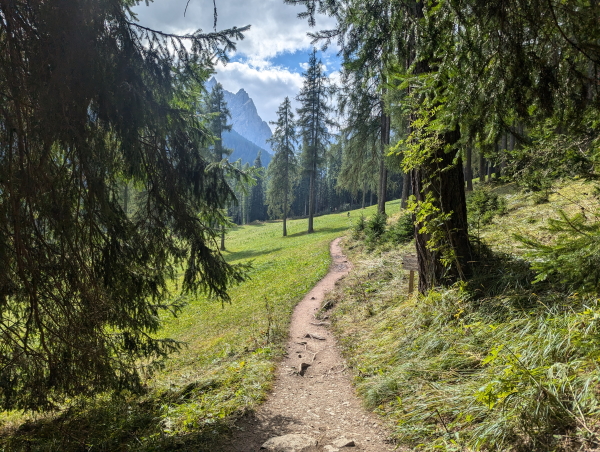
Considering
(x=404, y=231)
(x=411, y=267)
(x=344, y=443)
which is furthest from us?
(x=404, y=231)

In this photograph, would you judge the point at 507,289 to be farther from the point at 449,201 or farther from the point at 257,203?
the point at 257,203

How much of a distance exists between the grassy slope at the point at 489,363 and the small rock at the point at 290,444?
2.93 feet

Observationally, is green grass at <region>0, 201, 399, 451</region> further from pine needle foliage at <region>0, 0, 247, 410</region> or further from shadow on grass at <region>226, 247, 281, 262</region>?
shadow on grass at <region>226, 247, 281, 262</region>

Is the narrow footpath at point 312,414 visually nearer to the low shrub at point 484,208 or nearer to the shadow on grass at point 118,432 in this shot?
the shadow on grass at point 118,432

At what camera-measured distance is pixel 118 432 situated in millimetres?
4215

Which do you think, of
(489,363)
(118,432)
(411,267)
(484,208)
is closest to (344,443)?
(489,363)

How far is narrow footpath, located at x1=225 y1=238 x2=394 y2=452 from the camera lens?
137 inches

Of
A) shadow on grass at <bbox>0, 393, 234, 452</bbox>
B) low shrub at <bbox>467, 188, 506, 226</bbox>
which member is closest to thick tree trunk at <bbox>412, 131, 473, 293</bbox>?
low shrub at <bbox>467, 188, 506, 226</bbox>

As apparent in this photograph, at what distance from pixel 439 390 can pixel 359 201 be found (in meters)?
72.7

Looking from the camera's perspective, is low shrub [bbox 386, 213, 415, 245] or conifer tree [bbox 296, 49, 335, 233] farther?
conifer tree [bbox 296, 49, 335, 233]

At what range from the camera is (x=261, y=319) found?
9219 mm

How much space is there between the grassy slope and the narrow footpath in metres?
0.24

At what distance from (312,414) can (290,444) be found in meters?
0.84

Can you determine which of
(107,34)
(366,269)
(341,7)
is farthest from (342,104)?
(107,34)
